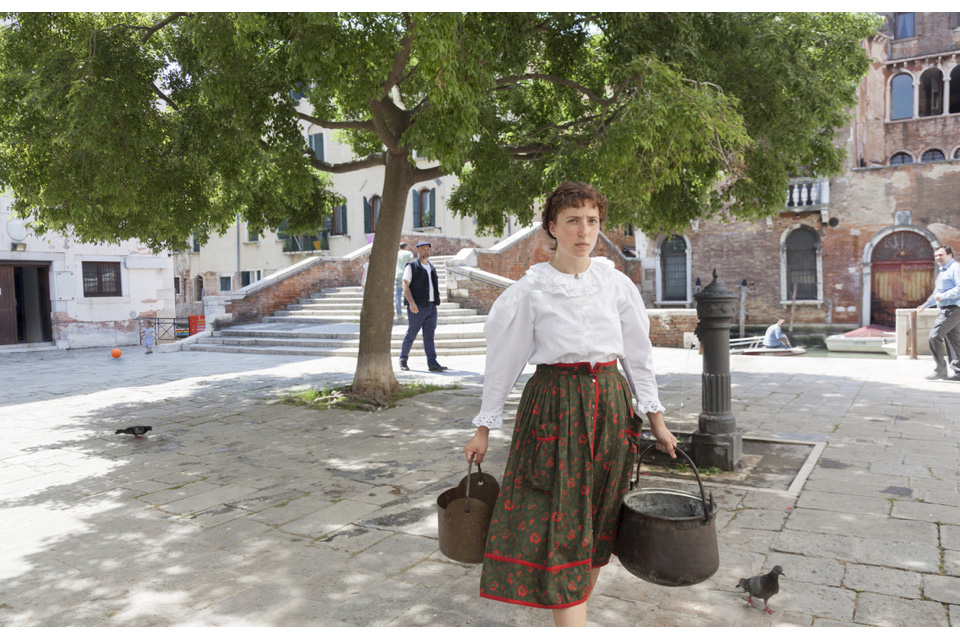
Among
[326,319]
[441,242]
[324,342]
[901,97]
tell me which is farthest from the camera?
[901,97]

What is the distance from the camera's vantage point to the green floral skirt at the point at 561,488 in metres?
2.36

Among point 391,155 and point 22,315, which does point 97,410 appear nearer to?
point 391,155

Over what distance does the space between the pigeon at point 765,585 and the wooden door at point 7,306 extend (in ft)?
66.0

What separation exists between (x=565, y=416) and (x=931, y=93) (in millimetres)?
36430

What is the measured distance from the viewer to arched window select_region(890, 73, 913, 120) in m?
31.0

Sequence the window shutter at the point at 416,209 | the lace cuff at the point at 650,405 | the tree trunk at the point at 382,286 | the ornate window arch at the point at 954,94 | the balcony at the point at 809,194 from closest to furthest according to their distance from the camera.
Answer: the lace cuff at the point at 650,405 < the tree trunk at the point at 382,286 < the balcony at the point at 809,194 < the window shutter at the point at 416,209 < the ornate window arch at the point at 954,94

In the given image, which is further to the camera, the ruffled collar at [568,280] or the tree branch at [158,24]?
the tree branch at [158,24]

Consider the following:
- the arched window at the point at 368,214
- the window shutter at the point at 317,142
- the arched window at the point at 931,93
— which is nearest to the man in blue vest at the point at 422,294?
the arched window at the point at 368,214

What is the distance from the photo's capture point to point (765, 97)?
7312mm

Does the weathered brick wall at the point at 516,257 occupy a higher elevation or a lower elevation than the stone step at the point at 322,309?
higher

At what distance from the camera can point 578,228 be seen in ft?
8.27

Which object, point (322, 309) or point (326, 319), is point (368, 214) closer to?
point (322, 309)

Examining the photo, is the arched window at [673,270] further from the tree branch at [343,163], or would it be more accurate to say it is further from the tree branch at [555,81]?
the tree branch at [555,81]

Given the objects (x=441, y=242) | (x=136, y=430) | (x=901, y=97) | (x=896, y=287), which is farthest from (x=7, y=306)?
(x=901, y=97)
